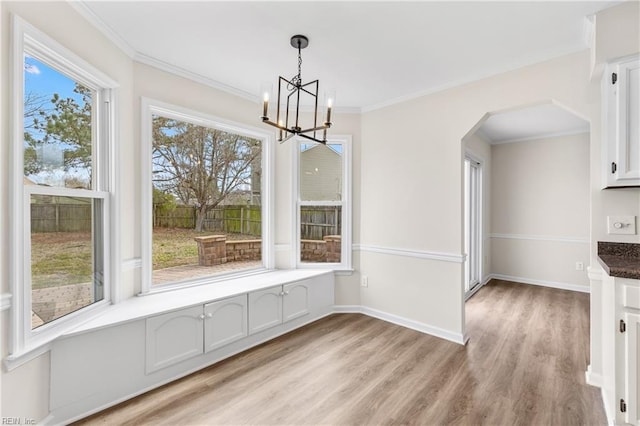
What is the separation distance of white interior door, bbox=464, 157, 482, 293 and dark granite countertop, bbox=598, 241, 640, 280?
2676 mm

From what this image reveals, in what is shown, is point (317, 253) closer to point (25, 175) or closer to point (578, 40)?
point (25, 175)

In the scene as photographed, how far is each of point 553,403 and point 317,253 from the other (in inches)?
101

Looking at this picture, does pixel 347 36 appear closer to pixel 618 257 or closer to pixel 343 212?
pixel 343 212

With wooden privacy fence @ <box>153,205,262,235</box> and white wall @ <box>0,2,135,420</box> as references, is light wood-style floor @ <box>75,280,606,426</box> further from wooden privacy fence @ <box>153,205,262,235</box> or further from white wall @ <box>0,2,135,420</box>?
wooden privacy fence @ <box>153,205,262,235</box>

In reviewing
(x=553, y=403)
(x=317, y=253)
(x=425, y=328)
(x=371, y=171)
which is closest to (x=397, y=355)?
(x=425, y=328)

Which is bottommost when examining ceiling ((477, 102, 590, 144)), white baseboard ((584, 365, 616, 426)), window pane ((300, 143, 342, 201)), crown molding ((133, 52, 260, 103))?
white baseboard ((584, 365, 616, 426))

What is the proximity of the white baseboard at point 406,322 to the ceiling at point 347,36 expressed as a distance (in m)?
2.58

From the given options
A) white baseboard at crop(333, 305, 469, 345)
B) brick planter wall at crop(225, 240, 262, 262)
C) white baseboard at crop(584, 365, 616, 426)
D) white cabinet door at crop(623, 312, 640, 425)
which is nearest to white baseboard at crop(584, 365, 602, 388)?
white baseboard at crop(584, 365, 616, 426)

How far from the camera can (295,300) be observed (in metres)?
3.22

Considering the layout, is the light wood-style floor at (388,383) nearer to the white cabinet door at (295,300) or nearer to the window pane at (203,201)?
the white cabinet door at (295,300)

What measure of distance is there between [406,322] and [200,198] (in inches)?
106

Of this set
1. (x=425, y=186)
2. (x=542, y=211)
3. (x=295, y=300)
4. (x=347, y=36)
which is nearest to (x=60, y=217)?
(x=295, y=300)

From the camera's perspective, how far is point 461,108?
2.96 m

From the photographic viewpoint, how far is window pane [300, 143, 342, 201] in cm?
376
